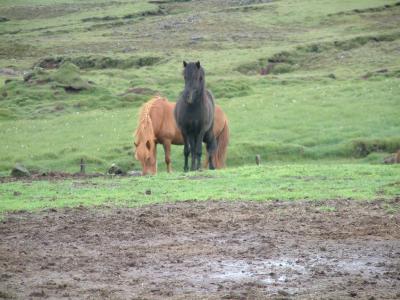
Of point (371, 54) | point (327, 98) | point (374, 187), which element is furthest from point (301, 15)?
point (374, 187)

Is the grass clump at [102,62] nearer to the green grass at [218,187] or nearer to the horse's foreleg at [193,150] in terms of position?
the horse's foreleg at [193,150]

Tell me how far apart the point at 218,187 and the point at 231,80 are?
25.0m

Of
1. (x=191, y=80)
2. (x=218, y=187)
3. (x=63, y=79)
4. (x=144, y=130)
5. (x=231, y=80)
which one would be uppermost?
(x=191, y=80)

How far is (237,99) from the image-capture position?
35375 mm

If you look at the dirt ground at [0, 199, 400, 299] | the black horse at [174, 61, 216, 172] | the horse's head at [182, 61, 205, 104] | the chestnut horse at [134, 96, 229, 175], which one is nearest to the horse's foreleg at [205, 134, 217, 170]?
the chestnut horse at [134, 96, 229, 175]

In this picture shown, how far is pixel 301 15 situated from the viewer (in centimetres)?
7788

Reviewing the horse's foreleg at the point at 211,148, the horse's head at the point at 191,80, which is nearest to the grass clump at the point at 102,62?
the horse's foreleg at the point at 211,148

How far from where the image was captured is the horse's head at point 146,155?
776 inches

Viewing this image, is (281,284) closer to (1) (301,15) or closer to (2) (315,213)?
(2) (315,213)

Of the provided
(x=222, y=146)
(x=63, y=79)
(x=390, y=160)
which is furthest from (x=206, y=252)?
(x=63, y=79)

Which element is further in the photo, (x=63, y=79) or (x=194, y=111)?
(x=63, y=79)

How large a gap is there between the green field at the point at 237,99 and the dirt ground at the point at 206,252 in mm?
1678

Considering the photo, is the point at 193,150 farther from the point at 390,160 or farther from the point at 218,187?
the point at 390,160

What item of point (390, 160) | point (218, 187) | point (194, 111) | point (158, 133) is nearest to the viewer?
point (218, 187)
